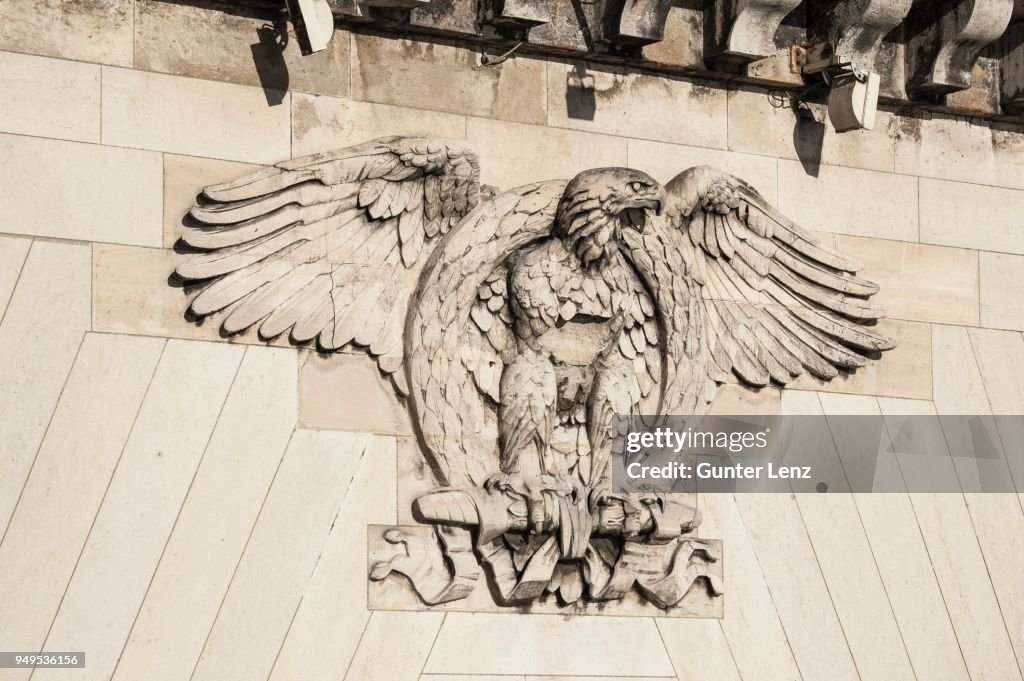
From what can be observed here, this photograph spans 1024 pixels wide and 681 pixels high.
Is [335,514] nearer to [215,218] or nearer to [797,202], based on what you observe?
[215,218]

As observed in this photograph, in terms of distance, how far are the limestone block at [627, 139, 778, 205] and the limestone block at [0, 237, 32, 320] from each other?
2993mm

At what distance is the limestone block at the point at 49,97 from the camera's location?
8430 mm

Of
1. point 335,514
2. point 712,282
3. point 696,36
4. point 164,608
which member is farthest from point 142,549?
point 696,36

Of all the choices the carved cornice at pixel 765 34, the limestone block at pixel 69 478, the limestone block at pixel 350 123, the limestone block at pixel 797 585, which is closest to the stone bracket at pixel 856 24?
the carved cornice at pixel 765 34

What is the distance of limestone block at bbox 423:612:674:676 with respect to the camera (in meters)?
8.98

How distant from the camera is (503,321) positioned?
366 inches

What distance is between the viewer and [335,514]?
8836 mm

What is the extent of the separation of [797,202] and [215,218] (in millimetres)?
3137

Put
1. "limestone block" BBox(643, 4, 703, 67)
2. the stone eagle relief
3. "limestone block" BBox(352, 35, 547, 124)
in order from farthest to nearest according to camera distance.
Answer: "limestone block" BBox(643, 4, 703, 67) → "limestone block" BBox(352, 35, 547, 124) → the stone eagle relief

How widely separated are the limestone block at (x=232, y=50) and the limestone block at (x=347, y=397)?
4.02 ft

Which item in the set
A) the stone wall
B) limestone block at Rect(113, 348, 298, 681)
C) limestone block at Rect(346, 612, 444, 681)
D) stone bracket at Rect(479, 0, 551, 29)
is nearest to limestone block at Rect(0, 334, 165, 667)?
the stone wall

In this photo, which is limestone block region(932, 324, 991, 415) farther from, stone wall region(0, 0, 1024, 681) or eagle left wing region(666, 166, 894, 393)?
eagle left wing region(666, 166, 894, 393)

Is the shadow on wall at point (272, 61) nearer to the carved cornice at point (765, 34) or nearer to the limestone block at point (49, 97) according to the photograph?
the carved cornice at point (765, 34)

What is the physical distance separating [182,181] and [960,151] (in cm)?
431
